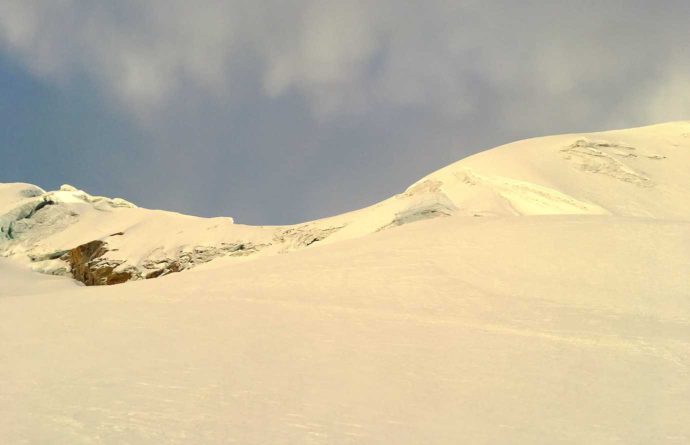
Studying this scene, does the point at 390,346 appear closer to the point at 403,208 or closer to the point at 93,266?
the point at 403,208

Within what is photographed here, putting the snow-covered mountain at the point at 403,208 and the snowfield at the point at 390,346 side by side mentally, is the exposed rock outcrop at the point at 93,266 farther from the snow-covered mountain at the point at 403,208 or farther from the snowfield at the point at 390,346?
the snowfield at the point at 390,346

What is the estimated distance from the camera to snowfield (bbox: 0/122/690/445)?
4570 mm

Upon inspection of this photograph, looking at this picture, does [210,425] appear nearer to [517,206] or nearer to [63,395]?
[63,395]

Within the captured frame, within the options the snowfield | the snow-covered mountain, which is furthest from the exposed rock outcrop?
the snowfield

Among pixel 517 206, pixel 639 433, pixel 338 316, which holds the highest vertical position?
pixel 517 206

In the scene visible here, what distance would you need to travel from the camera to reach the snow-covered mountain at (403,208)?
19.3 metres

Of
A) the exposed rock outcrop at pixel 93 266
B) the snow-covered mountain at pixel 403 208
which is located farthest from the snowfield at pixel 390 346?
the exposed rock outcrop at pixel 93 266

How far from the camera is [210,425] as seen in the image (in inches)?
176

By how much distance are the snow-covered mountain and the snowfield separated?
6276 millimetres

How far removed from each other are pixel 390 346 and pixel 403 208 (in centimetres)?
1175

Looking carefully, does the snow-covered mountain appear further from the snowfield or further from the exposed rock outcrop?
the snowfield

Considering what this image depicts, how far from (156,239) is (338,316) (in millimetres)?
18259

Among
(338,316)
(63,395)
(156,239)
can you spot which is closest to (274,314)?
(338,316)

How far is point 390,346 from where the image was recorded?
6539 millimetres
